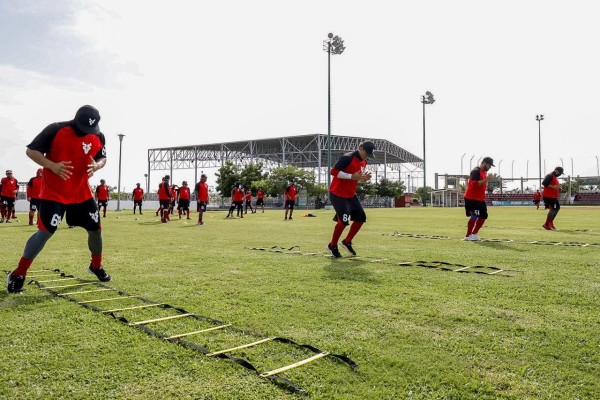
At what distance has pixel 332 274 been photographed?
587 centimetres

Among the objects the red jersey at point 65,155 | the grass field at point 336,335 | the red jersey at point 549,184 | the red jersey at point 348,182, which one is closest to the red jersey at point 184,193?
the red jersey at point 348,182

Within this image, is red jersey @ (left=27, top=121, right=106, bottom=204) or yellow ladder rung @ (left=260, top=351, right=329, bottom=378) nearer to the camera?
Answer: yellow ladder rung @ (left=260, top=351, right=329, bottom=378)

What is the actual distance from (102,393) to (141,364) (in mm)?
388

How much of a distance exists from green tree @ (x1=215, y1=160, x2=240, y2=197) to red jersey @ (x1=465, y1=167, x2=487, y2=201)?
2184 inches

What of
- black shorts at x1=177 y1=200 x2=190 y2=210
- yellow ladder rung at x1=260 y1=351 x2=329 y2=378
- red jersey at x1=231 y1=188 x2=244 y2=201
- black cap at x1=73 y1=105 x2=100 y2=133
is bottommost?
yellow ladder rung at x1=260 y1=351 x2=329 y2=378

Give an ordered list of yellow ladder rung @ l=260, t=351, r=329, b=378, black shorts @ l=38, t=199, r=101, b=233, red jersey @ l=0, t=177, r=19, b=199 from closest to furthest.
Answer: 1. yellow ladder rung @ l=260, t=351, r=329, b=378
2. black shorts @ l=38, t=199, r=101, b=233
3. red jersey @ l=0, t=177, r=19, b=199

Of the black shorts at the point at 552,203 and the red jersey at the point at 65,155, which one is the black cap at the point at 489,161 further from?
the red jersey at the point at 65,155

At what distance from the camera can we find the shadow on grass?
554 centimetres

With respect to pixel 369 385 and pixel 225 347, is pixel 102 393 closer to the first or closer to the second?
pixel 225 347

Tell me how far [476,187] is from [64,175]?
9.33 meters

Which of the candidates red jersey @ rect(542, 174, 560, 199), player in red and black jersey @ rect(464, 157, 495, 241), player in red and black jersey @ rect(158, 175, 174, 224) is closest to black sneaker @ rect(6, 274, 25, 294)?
player in red and black jersey @ rect(464, 157, 495, 241)

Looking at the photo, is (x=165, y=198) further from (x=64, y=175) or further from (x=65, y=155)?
(x=64, y=175)

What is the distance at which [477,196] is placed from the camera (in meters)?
11.3

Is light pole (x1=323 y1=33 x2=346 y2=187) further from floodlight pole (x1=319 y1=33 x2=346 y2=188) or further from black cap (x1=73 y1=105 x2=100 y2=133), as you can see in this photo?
black cap (x1=73 y1=105 x2=100 y2=133)
